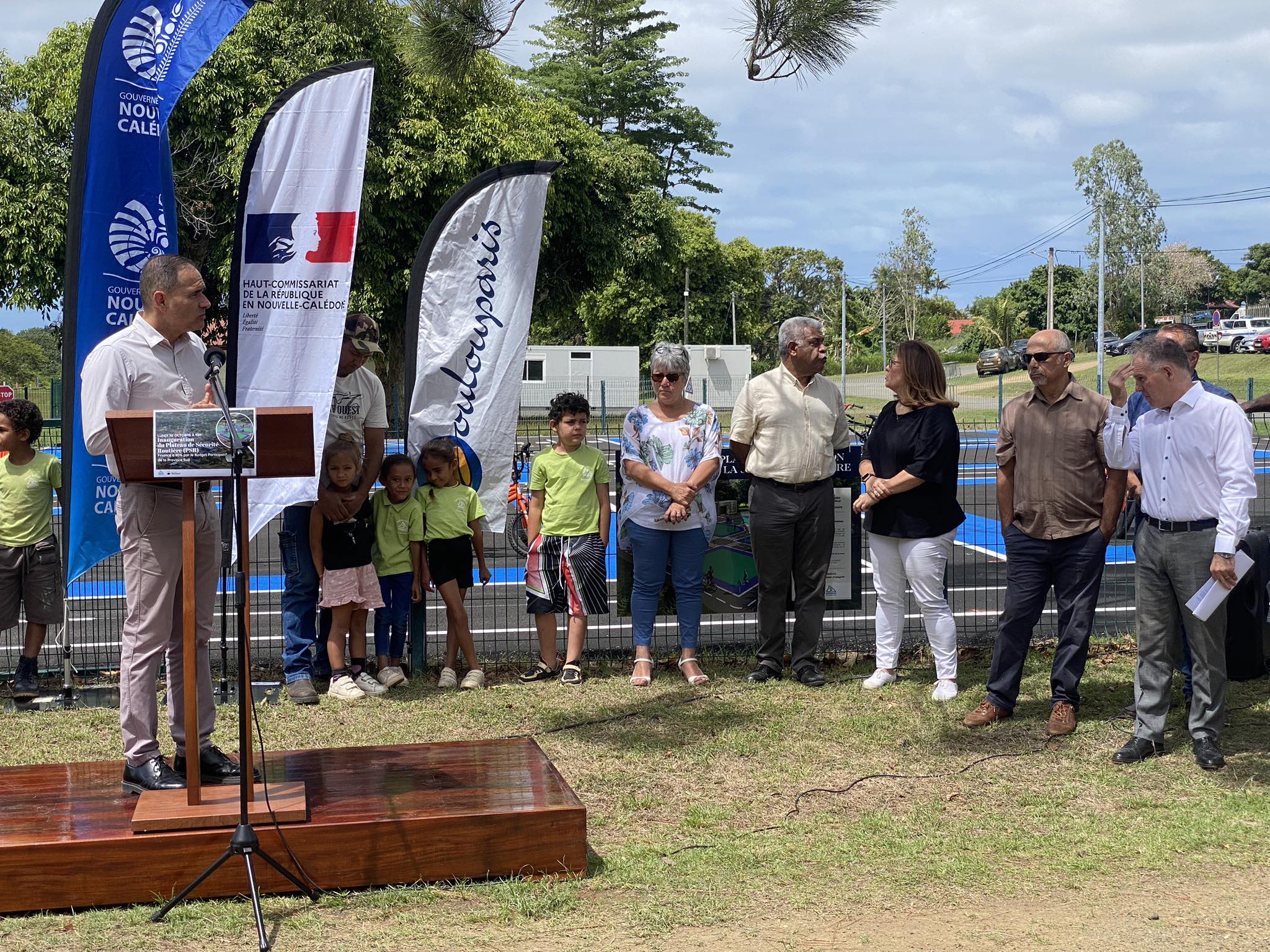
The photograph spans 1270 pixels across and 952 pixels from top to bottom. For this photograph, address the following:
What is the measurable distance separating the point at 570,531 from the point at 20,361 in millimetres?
52803

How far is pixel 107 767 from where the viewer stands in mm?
4656

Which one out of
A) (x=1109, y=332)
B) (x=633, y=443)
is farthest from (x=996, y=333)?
(x=633, y=443)

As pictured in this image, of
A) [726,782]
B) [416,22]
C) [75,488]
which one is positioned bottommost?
[726,782]

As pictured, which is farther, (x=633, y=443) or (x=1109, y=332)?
(x=1109, y=332)

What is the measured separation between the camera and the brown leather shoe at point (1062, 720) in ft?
19.6

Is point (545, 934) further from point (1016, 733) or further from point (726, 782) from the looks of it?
point (1016, 733)

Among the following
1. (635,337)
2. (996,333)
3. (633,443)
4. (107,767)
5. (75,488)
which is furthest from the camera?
(996,333)

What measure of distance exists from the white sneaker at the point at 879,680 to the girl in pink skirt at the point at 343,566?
282 cm

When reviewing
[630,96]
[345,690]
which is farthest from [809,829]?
[630,96]

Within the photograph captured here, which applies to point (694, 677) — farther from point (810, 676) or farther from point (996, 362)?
point (996, 362)

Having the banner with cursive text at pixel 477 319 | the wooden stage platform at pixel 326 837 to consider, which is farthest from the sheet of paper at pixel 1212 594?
the banner with cursive text at pixel 477 319

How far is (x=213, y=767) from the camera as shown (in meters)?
4.58

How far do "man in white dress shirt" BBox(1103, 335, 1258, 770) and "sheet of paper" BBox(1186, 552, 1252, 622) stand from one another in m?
0.04

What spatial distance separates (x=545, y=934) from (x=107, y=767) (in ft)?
6.80
